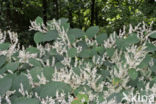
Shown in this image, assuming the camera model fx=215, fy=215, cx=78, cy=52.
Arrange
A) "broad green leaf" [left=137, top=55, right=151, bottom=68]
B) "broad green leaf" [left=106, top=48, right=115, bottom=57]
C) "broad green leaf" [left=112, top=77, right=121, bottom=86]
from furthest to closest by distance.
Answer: "broad green leaf" [left=106, top=48, right=115, bottom=57]
"broad green leaf" [left=137, top=55, right=151, bottom=68]
"broad green leaf" [left=112, top=77, right=121, bottom=86]

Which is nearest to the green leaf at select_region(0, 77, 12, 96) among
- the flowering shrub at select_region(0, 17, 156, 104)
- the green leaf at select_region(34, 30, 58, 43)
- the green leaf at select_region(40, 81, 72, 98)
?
the flowering shrub at select_region(0, 17, 156, 104)

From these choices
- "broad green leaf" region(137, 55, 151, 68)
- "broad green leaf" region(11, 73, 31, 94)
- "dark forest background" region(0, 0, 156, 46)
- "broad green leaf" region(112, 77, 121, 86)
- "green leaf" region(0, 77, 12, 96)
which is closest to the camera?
"green leaf" region(0, 77, 12, 96)

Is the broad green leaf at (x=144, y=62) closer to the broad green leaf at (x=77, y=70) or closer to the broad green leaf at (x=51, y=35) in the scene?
the broad green leaf at (x=77, y=70)

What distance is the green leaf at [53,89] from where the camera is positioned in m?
1.18

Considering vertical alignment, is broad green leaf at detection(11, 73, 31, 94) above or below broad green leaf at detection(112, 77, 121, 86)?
above

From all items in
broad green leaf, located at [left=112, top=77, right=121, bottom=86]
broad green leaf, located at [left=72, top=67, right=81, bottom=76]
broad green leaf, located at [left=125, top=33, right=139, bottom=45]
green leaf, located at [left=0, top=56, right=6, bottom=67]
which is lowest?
broad green leaf, located at [left=112, top=77, right=121, bottom=86]

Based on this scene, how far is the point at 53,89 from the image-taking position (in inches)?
46.7

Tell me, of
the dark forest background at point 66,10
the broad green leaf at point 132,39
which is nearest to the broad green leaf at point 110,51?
the broad green leaf at point 132,39

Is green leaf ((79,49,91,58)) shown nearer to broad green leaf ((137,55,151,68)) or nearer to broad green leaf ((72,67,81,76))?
broad green leaf ((72,67,81,76))

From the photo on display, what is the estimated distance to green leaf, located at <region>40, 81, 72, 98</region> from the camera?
1.18 m

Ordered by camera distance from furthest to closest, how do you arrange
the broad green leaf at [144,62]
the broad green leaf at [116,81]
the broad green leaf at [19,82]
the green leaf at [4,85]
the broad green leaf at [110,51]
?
the broad green leaf at [110,51], the broad green leaf at [144,62], the broad green leaf at [116,81], the broad green leaf at [19,82], the green leaf at [4,85]

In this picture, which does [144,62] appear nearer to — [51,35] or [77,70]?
[77,70]

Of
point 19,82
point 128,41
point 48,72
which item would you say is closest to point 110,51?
A: point 128,41

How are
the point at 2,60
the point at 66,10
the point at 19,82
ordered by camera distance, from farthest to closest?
the point at 66,10 < the point at 2,60 < the point at 19,82
